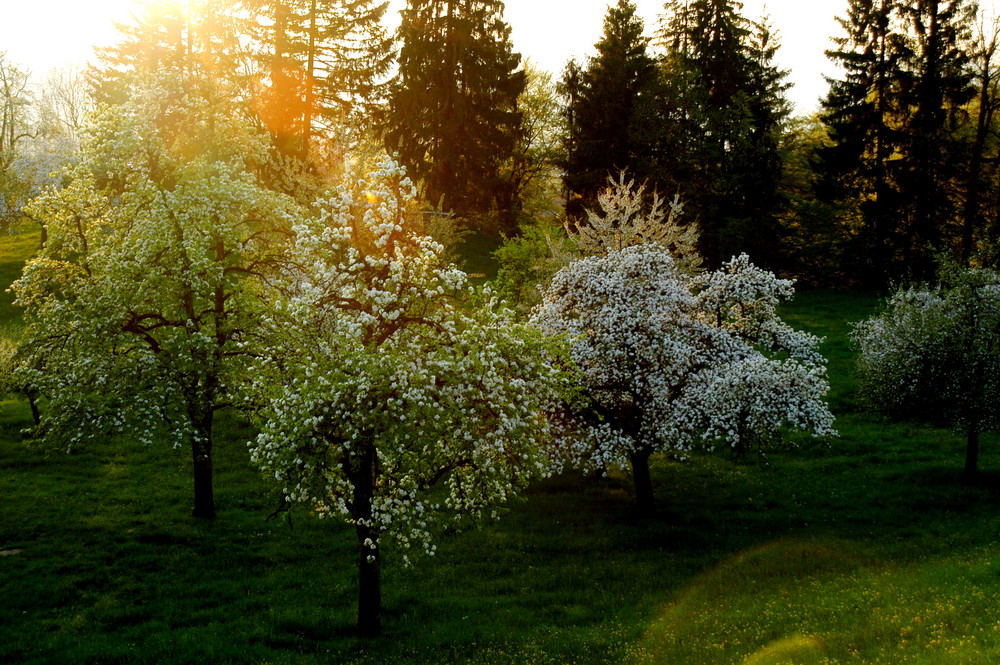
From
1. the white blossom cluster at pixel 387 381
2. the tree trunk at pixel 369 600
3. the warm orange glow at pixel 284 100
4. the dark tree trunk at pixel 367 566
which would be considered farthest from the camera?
the warm orange glow at pixel 284 100

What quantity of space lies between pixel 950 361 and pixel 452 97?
140ft

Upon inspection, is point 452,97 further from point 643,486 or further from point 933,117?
point 643,486

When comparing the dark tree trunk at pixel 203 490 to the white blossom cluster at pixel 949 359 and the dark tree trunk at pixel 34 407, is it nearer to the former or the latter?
the dark tree trunk at pixel 34 407

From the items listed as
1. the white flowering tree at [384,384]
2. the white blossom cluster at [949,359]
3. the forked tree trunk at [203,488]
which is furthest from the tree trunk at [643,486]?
the forked tree trunk at [203,488]

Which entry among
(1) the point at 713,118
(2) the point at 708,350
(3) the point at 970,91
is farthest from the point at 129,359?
(3) the point at 970,91

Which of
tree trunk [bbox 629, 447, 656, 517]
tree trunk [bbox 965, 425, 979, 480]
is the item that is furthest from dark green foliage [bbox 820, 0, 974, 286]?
tree trunk [bbox 629, 447, 656, 517]

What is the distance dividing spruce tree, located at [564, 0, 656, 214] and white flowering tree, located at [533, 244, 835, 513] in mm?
32548

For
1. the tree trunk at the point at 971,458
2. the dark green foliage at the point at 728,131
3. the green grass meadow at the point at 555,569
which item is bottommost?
the green grass meadow at the point at 555,569

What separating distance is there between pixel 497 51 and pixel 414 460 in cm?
5028

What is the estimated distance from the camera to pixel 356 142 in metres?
50.0

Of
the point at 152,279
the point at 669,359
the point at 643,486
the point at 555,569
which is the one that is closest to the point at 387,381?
the point at 555,569

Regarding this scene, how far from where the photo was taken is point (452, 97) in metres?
57.2

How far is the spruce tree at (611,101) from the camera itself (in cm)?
5619

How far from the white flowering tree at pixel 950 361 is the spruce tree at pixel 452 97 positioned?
37.4 meters
